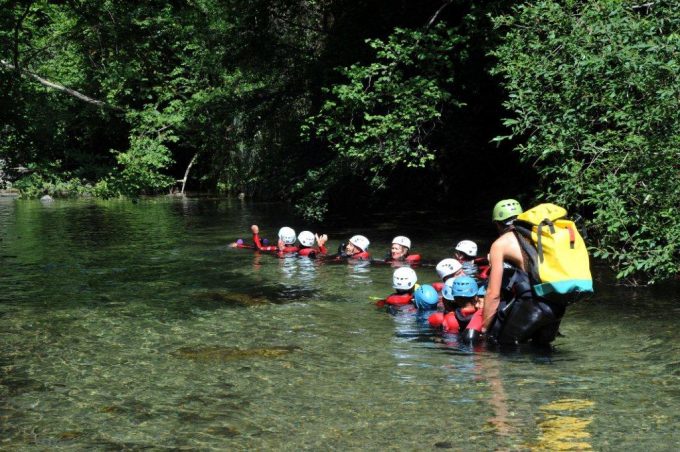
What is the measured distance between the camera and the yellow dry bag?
8859 mm

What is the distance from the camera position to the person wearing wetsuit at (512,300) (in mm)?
9242

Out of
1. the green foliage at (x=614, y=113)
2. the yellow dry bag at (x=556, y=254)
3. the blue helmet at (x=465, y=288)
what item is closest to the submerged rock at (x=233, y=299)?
the blue helmet at (x=465, y=288)

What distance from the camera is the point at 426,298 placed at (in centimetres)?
1218

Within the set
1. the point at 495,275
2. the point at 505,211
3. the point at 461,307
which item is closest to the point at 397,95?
the point at 461,307

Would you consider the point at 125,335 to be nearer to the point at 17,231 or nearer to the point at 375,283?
the point at 375,283

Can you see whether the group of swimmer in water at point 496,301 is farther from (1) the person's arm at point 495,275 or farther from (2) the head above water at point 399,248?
(2) the head above water at point 399,248

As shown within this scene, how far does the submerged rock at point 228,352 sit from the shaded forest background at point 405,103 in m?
5.10

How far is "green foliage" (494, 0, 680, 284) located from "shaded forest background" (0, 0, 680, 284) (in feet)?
0.11

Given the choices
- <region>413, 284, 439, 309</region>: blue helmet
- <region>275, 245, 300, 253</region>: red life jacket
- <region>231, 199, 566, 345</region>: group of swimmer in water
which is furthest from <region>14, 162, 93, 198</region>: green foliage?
<region>413, 284, 439, 309</region>: blue helmet

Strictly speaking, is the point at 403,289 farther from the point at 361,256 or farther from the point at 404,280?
the point at 361,256

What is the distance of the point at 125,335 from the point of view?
11.0 meters

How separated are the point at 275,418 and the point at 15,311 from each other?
6892mm

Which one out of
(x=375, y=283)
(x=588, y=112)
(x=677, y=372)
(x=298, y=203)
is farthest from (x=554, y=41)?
(x=298, y=203)

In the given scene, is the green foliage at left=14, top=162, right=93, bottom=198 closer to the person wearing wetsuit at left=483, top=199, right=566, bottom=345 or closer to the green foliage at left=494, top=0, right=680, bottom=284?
the green foliage at left=494, top=0, right=680, bottom=284
